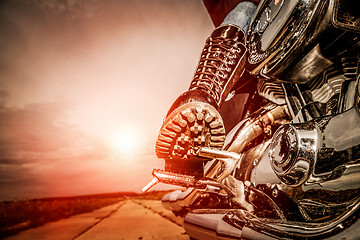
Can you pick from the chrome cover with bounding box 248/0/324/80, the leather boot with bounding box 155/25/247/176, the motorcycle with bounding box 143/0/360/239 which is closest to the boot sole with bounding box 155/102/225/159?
the leather boot with bounding box 155/25/247/176

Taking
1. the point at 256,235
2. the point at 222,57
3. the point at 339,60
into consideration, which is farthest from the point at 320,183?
the point at 222,57

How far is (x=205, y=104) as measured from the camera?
0.83 meters

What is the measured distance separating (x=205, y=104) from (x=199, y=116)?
2.2 inches

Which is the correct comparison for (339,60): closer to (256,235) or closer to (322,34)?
(322,34)

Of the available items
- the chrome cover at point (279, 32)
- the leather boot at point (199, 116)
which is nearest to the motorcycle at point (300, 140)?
the chrome cover at point (279, 32)

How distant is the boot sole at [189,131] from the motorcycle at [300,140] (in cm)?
12

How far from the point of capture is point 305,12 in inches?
24.2

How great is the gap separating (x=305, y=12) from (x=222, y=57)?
486 millimetres

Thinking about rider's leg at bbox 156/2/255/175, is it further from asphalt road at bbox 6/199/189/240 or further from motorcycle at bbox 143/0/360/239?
asphalt road at bbox 6/199/189/240

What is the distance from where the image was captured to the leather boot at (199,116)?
83 cm

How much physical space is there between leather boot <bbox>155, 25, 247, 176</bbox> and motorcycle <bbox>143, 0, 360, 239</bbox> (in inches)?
4.5

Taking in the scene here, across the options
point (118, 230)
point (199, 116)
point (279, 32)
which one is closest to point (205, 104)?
point (199, 116)

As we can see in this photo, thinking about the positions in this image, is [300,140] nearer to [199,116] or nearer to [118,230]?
[199,116]

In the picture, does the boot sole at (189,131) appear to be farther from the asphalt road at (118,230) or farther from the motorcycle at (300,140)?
the asphalt road at (118,230)
